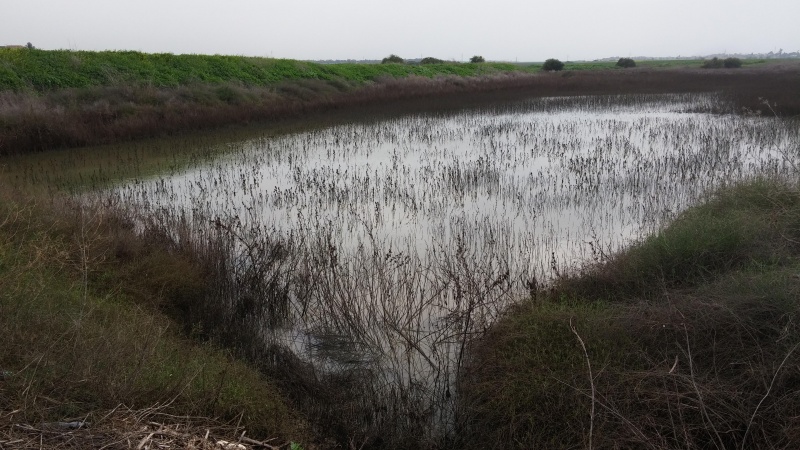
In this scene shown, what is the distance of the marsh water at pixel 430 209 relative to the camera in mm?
5270

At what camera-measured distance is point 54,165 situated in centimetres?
1221

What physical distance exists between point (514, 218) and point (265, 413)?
17.5ft

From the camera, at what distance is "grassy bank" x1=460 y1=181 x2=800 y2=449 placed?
3568 mm

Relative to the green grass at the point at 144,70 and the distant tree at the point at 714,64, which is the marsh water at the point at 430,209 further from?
the distant tree at the point at 714,64

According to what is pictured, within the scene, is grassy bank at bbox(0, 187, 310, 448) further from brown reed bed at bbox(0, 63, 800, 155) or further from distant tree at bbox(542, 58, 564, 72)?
distant tree at bbox(542, 58, 564, 72)

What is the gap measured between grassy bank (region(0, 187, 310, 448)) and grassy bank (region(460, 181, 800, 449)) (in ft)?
5.08

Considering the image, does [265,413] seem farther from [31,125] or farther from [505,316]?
A: [31,125]

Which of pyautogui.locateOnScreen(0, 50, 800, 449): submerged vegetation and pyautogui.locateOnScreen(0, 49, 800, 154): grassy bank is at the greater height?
pyautogui.locateOnScreen(0, 49, 800, 154): grassy bank

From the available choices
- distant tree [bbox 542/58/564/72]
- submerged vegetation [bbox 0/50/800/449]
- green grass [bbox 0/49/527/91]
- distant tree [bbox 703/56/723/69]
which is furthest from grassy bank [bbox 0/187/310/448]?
distant tree [bbox 703/56/723/69]

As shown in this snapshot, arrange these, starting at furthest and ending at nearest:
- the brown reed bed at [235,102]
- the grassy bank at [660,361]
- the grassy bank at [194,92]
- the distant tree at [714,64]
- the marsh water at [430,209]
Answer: the distant tree at [714,64], the grassy bank at [194,92], the brown reed bed at [235,102], the marsh water at [430,209], the grassy bank at [660,361]

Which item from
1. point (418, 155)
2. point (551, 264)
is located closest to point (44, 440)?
point (551, 264)

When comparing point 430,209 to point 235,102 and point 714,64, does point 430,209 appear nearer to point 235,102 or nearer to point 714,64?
point 235,102

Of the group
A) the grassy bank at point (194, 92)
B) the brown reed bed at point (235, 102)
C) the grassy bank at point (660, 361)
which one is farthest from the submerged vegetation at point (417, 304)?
the grassy bank at point (194, 92)

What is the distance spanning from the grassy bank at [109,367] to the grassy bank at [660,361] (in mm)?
1549
